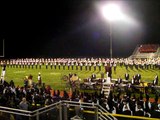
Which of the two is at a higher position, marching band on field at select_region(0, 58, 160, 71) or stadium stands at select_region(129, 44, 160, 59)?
stadium stands at select_region(129, 44, 160, 59)

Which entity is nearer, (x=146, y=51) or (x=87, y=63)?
(x=87, y=63)

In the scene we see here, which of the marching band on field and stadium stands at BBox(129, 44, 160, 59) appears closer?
the marching band on field

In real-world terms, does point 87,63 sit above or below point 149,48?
below

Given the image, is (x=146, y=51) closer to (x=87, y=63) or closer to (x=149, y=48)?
(x=149, y=48)

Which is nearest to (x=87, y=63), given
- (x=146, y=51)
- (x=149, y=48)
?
(x=149, y=48)

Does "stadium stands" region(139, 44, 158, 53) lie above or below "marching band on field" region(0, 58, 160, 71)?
above

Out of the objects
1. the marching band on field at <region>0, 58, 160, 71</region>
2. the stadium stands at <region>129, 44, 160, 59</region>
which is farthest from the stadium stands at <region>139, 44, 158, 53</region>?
the marching band on field at <region>0, 58, 160, 71</region>

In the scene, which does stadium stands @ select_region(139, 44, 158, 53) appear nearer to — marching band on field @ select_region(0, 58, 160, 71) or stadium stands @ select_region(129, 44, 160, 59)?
stadium stands @ select_region(129, 44, 160, 59)

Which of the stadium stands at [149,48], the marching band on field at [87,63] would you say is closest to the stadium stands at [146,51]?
the stadium stands at [149,48]

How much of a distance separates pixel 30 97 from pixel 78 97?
1.88 meters

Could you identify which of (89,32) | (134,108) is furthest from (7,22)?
(134,108)

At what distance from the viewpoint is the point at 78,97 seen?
12047mm

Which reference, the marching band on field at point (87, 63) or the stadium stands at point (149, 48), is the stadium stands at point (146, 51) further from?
the marching band on field at point (87, 63)

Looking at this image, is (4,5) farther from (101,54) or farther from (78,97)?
(78,97)
